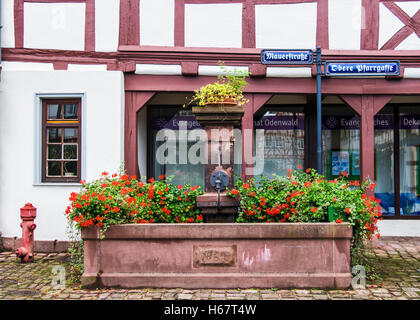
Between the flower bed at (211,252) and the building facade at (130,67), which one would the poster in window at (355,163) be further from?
the flower bed at (211,252)

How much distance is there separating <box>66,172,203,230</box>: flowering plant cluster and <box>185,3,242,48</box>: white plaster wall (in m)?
3.06

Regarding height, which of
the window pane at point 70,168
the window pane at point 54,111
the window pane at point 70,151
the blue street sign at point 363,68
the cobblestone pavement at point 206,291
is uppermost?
the blue street sign at point 363,68

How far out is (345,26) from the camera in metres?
7.56

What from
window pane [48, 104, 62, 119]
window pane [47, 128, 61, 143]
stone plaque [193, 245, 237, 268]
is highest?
window pane [48, 104, 62, 119]

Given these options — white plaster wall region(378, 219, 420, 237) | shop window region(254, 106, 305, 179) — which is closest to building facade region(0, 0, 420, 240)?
shop window region(254, 106, 305, 179)

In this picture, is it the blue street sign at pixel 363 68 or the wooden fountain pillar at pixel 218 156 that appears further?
the blue street sign at pixel 363 68

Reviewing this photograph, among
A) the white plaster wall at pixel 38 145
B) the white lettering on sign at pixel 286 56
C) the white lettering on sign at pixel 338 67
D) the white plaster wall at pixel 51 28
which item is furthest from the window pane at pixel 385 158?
the white plaster wall at pixel 51 28

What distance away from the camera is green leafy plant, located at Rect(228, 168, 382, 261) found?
16.3 ft

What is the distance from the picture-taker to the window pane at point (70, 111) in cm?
738

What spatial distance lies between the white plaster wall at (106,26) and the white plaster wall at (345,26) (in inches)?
156

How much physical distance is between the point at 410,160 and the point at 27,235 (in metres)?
7.87

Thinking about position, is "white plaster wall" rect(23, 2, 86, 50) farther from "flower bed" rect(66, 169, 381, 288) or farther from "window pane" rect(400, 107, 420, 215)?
"window pane" rect(400, 107, 420, 215)

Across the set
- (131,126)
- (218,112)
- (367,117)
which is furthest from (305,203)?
(131,126)

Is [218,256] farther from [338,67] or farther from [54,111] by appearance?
[54,111]
